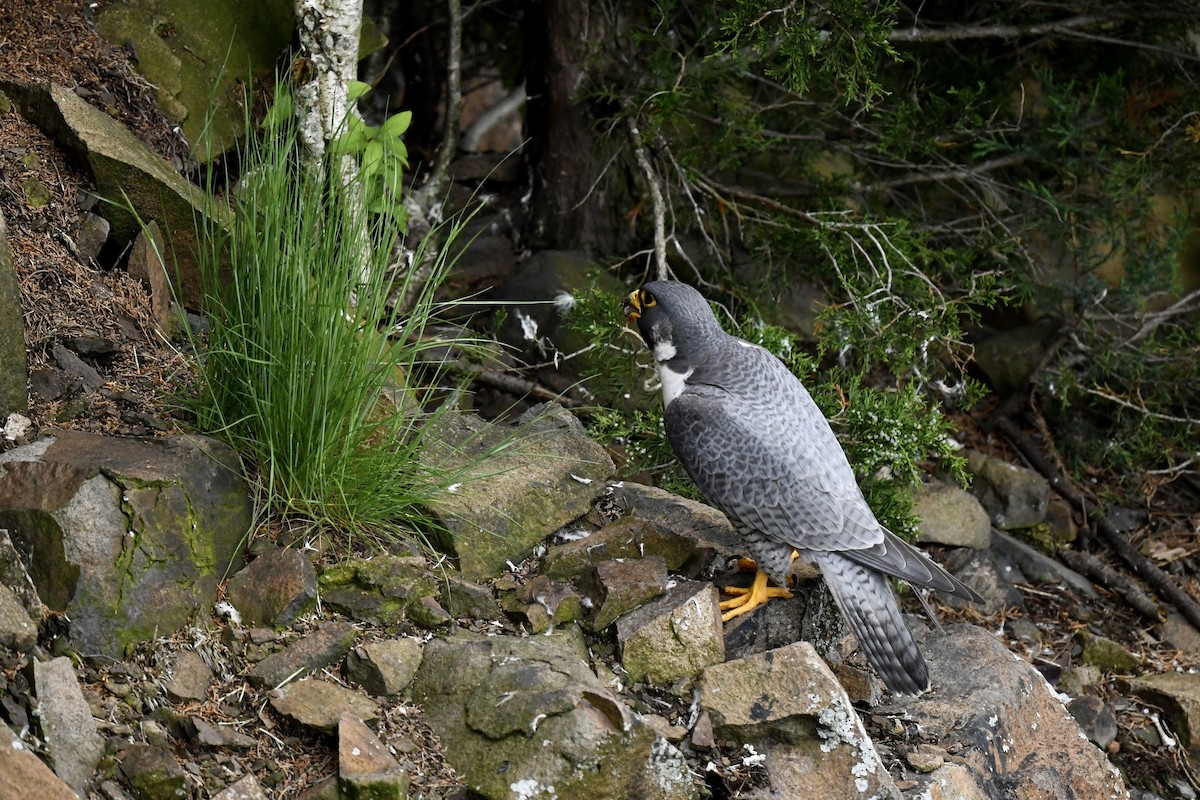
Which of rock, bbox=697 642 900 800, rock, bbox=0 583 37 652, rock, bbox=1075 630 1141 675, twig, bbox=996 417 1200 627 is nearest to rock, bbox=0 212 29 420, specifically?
rock, bbox=0 583 37 652

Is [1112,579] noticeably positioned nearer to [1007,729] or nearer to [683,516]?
[1007,729]

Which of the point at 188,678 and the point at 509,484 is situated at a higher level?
Result: the point at 188,678

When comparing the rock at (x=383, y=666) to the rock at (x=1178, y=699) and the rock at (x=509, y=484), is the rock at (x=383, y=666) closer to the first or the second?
the rock at (x=509, y=484)

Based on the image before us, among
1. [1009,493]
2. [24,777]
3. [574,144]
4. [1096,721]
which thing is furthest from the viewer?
[1009,493]

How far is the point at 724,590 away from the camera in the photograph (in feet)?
13.0

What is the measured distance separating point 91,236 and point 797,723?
9.54ft

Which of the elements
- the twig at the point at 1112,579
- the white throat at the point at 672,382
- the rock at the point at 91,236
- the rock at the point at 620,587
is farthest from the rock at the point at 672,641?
the twig at the point at 1112,579

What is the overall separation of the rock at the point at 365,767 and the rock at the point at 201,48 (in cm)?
271

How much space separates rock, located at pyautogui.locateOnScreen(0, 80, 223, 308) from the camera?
155 inches

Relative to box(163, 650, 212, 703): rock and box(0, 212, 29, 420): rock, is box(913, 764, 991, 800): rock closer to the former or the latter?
box(163, 650, 212, 703): rock

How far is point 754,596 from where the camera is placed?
3.80 metres

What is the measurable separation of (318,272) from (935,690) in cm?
239

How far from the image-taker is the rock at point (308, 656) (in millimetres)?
2979

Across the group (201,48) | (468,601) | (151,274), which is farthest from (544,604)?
(201,48)
